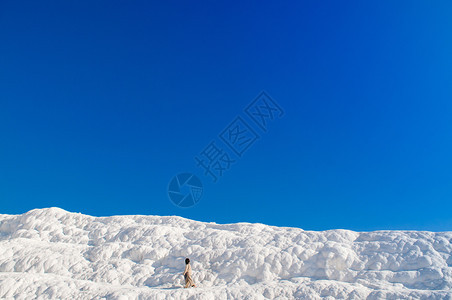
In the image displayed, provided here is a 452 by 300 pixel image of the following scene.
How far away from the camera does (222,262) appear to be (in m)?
16.0

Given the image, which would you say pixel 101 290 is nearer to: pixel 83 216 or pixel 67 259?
pixel 67 259

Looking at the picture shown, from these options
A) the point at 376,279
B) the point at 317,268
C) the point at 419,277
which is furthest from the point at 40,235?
the point at 419,277

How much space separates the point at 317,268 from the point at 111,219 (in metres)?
13.6

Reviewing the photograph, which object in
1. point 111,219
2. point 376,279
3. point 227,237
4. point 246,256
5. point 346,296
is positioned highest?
point 111,219

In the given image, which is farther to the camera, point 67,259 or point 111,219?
point 111,219

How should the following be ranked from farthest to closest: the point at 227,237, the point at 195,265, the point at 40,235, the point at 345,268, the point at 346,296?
the point at 40,235 → the point at 227,237 → the point at 195,265 → the point at 345,268 → the point at 346,296

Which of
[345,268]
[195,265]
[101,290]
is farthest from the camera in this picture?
[195,265]

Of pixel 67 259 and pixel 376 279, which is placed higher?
pixel 67 259

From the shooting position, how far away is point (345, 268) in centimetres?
1503

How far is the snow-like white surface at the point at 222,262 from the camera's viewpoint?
13.4m

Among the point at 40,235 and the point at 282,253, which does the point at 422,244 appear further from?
the point at 40,235

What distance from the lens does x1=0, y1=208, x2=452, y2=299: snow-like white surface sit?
43.9 feet

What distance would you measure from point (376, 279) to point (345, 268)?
1.37 metres

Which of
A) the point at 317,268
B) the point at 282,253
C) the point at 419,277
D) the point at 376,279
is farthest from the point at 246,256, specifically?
the point at 419,277
